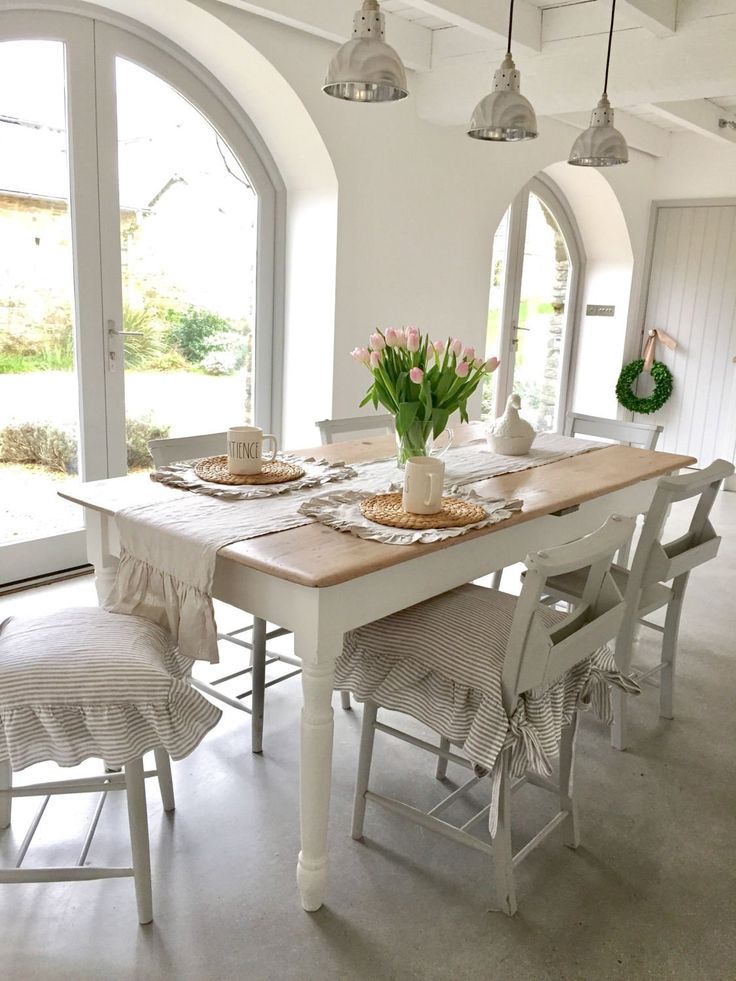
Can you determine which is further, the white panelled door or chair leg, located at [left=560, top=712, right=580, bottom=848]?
the white panelled door

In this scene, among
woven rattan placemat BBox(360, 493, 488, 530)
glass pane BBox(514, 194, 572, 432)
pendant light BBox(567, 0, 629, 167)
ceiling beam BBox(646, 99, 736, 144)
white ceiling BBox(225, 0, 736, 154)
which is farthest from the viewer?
glass pane BBox(514, 194, 572, 432)

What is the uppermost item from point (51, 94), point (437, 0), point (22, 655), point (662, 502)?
point (437, 0)

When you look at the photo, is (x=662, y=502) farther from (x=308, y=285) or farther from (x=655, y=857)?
(x=308, y=285)

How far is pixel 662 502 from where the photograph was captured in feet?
7.05

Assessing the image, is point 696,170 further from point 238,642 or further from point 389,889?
point 389,889

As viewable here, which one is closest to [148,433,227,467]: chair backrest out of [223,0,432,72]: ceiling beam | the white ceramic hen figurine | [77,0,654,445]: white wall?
the white ceramic hen figurine

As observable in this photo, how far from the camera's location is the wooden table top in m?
1.59

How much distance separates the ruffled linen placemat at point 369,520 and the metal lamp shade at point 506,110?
111 centimetres

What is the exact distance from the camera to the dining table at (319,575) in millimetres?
1585

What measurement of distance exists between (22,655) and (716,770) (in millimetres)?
1923

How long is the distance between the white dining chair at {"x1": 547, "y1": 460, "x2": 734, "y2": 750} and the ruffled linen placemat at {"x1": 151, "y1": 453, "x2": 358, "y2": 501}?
75 centimetres

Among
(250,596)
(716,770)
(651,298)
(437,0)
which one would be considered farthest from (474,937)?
(651,298)

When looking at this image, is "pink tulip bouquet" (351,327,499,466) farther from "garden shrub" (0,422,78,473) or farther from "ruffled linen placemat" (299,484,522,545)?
"garden shrub" (0,422,78,473)

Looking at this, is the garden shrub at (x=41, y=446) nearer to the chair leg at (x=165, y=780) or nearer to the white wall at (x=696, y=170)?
the chair leg at (x=165, y=780)
